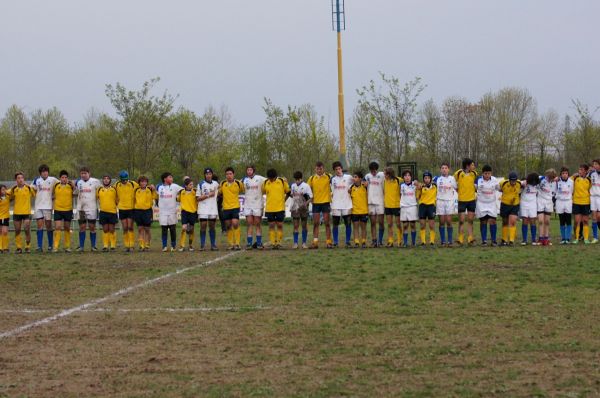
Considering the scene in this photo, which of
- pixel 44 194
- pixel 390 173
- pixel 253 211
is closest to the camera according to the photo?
pixel 253 211

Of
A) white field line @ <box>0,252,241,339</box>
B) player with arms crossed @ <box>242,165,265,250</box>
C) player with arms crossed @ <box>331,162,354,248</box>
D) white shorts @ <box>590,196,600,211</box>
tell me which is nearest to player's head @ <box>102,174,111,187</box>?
player with arms crossed @ <box>242,165,265,250</box>

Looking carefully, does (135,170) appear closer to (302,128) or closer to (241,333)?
(302,128)

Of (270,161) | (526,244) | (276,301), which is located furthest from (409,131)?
(276,301)

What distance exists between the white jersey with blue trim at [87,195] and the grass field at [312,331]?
16.7 feet

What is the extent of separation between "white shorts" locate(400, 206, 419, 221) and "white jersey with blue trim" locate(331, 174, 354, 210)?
124 centimetres

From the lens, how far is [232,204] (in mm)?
20438

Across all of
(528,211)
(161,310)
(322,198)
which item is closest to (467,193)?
(528,211)

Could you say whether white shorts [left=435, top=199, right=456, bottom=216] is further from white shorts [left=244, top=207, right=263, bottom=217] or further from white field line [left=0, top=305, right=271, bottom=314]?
white field line [left=0, top=305, right=271, bottom=314]

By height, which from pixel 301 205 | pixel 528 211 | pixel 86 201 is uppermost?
pixel 86 201

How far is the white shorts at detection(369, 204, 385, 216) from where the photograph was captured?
20.4 m

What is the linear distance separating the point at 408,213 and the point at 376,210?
30.1 inches

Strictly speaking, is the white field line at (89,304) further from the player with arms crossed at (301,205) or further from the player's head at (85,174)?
the player's head at (85,174)

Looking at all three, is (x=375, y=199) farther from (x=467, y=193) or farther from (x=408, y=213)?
(x=467, y=193)

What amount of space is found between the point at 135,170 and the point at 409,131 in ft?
48.5
